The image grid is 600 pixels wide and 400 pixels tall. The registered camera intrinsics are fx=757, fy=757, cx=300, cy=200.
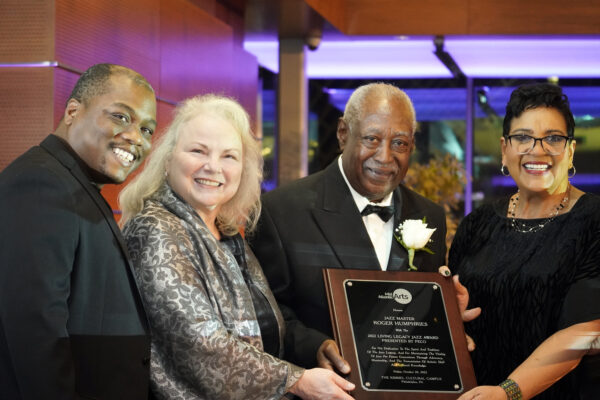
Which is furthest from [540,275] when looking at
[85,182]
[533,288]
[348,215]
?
[85,182]

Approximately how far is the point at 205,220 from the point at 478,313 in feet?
3.88

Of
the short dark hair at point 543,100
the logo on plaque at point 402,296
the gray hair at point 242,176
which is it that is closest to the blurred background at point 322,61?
the gray hair at point 242,176

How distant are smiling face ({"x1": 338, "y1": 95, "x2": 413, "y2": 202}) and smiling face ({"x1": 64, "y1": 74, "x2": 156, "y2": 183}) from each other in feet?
3.64

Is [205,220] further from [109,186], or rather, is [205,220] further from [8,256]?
[109,186]

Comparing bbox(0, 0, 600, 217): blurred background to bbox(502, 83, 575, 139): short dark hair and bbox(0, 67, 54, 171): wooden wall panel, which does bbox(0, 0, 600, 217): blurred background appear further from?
bbox(502, 83, 575, 139): short dark hair

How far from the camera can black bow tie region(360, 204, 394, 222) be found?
323 cm

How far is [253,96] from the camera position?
284 inches

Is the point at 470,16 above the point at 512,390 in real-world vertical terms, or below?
above

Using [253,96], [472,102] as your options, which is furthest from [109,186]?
[472,102]

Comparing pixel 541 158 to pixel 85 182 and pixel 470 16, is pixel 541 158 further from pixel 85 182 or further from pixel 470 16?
pixel 470 16

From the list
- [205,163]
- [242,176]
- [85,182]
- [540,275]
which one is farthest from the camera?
[540,275]

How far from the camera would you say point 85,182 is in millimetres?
2211

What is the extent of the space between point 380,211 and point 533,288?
699mm

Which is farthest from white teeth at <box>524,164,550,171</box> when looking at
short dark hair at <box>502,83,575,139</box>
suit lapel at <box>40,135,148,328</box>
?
suit lapel at <box>40,135,148,328</box>
